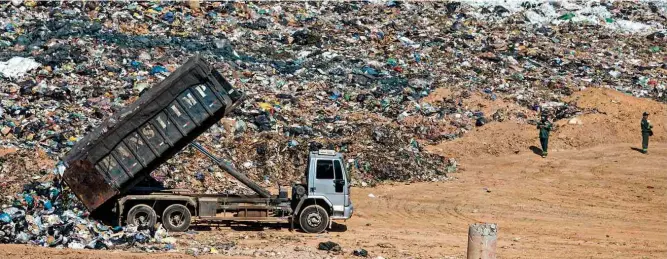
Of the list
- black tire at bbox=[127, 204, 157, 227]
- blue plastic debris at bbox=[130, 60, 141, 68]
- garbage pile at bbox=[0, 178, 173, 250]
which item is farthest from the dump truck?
blue plastic debris at bbox=[130, 60, 141, 68]

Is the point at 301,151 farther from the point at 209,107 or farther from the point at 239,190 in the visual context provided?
the point at 209,107

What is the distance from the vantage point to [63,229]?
569 inches

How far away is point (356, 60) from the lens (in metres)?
26.5

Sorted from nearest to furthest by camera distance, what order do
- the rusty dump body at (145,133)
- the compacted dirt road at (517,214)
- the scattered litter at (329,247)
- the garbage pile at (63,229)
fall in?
the garbage pile at (63,229)
the rusty dump body at (145,133)
the scattered litter at (329,247)
the compacted dirt road at (517,214)

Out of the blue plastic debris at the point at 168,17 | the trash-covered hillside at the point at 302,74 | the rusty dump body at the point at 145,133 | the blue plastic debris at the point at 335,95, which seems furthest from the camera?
the blue plastic debris at the point at 168,17

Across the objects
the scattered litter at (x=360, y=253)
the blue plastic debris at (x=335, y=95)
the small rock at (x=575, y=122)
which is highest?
the blue plastic debris at (x=335, y=95)

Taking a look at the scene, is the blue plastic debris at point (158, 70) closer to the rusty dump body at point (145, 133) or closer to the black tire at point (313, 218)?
the rusty dump body at point (145, 133)

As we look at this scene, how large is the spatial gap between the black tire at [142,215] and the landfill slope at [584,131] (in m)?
8.81

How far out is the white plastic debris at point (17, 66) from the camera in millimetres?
22281

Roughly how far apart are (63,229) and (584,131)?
46.2 feet

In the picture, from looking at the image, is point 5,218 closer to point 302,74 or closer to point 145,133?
point 145,133

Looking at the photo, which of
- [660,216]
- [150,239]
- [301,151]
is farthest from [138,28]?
[660,216]

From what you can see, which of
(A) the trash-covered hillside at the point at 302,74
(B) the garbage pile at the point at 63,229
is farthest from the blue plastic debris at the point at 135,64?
(B) the garbage pile at the point at 63,229

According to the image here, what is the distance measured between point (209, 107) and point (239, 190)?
4365 millimetres
